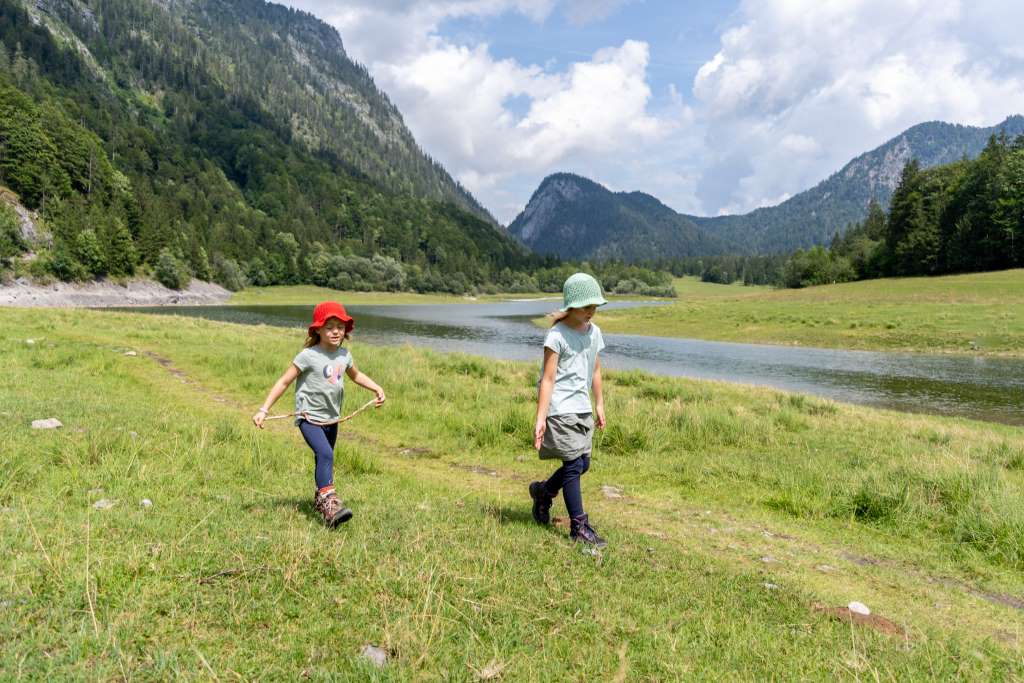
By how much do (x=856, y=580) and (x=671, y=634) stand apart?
3.12 m

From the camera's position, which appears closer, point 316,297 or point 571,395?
point 571,395

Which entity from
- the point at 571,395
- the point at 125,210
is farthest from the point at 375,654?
the point at 125,210

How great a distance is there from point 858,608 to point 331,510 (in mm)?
4976

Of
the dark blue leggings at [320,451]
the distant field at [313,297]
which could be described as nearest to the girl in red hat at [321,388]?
the dark blue leggings at [320,451]

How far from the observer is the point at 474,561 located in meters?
4.63

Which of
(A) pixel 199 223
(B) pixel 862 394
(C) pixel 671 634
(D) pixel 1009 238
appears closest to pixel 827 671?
(C) pixel 671 634

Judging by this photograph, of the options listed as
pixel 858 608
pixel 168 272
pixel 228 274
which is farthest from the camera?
pixel 228 274

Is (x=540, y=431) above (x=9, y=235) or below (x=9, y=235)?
below

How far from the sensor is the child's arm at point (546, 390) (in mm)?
5309

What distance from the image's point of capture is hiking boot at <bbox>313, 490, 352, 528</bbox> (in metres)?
5.19

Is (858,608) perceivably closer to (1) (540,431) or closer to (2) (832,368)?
(1) (540,431)

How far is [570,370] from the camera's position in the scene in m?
5.52

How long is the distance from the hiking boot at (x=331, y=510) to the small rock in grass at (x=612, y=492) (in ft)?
14.9

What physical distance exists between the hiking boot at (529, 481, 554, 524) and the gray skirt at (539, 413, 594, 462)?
71 centimetres
